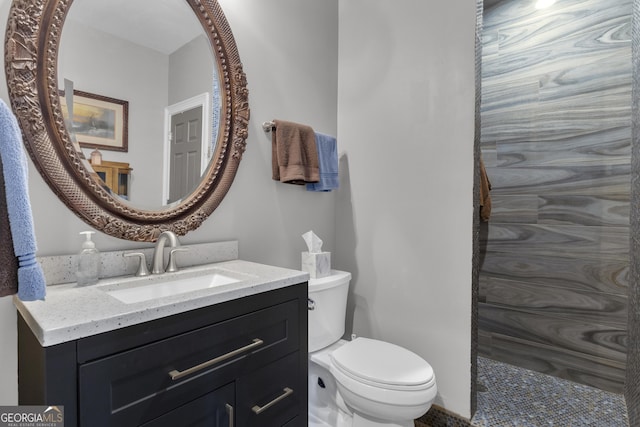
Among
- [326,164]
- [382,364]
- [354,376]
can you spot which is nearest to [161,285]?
[354,376]

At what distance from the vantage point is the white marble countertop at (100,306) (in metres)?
0.73

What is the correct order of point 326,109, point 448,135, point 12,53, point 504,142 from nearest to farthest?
1. point 12,53
2. point 448,135
3. point 326,109
4. point 504,142

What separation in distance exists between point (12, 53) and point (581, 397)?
3.08m

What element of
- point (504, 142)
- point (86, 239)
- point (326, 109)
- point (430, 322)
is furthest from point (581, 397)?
point (86, 239)

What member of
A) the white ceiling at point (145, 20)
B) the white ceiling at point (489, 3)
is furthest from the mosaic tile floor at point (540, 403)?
the white ceiling at point (489, 3)

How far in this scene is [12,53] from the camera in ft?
3.39

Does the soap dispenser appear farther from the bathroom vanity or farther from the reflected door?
the reflected door

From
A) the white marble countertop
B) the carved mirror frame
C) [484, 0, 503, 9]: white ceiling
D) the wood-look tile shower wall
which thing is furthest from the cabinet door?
[484, 0, 503, 9]: white ceiling

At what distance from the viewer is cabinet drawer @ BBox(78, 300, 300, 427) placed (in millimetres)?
755

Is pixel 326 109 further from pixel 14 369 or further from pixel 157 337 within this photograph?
pixel 14 369

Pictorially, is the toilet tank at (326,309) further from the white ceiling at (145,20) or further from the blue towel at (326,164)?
the white ceiling at (145,20)

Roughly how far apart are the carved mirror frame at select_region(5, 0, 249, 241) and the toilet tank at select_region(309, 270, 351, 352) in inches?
26.2

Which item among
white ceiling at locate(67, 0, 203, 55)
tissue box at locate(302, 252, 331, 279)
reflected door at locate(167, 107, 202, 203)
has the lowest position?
tissue box at locate(302, 252, 331, 279)

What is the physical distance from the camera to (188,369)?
90cm
